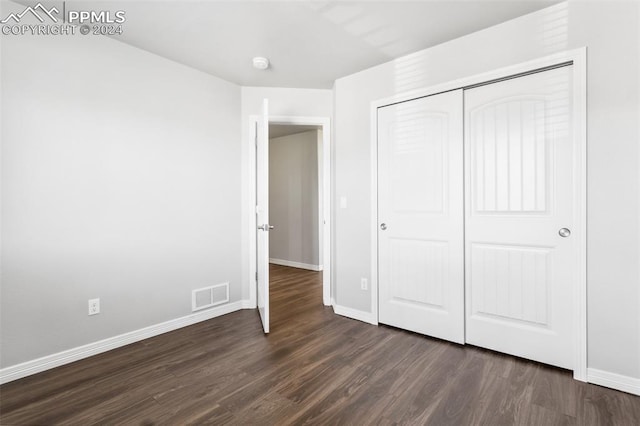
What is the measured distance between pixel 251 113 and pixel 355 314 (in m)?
2.37

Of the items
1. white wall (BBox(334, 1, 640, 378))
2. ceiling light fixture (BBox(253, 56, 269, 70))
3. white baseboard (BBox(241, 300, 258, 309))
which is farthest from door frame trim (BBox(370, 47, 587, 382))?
white baseboard (BBox(241, 300, 258, 309))

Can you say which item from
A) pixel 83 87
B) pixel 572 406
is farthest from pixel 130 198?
pixel 572 406

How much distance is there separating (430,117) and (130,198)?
2.55 meters

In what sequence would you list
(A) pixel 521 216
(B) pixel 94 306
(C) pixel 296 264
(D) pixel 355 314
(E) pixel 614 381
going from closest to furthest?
1. (E) pixel 614 381
2. (A) pixel 521 216
3. (B) pixel 94 306
4. (D) pixel 355 314
5. (C) pixel 296 264

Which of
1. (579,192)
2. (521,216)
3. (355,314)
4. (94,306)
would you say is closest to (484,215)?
(521,216)

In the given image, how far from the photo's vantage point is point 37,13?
2109 mm

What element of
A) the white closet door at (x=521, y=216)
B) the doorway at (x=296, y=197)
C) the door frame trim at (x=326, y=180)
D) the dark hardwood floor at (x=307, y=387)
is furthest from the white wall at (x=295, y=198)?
the white closet door at (x=521, y=216)

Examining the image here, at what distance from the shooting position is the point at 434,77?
8.63ft

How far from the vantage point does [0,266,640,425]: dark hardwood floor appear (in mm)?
1676

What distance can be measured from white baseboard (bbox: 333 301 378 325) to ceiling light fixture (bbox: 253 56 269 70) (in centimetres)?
242

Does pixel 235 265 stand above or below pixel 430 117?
below

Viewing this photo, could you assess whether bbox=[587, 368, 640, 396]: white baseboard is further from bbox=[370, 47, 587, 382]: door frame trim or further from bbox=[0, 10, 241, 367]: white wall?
bbox=[0, 10, 241, 367]: white wall

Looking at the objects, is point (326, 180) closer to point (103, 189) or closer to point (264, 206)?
point (264, 206)

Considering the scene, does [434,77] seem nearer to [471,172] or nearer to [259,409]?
[471,172]
